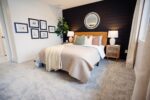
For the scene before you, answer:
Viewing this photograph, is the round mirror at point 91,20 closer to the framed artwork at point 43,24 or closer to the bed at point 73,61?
the framed artwork at point 43,24

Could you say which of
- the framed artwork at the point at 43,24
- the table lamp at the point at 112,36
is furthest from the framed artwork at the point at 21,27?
the table lamp at the point at 112,36

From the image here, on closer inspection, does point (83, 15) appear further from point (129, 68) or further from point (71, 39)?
point (129, 68)

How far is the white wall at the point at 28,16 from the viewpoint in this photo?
10.8ft

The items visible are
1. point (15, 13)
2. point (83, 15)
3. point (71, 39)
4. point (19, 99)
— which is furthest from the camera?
point (71, 39)

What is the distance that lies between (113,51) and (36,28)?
3.47 meters

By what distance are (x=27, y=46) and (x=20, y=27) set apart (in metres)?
0.79

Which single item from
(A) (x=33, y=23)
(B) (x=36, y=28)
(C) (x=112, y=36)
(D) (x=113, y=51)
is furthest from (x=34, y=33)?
(D) (x=113, y=51)

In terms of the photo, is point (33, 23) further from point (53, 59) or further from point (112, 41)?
point (112, 41)

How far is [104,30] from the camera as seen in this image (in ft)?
13.3

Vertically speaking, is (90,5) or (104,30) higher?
(90,5)

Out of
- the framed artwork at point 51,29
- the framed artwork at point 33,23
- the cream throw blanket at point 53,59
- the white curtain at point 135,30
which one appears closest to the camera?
the cream throw blanket at point 53,59

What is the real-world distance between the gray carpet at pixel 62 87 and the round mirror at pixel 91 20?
2.53 metres

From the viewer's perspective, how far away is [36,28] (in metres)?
4.04

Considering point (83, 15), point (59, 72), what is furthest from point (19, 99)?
point (83, 15)
